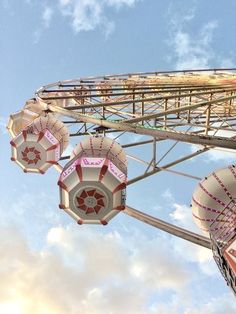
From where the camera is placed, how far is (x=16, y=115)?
22797mm

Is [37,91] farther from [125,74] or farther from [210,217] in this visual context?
[210,217]

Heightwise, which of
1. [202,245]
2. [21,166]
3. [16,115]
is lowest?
[202,245]

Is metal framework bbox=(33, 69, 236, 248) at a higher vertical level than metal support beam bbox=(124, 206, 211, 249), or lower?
higher

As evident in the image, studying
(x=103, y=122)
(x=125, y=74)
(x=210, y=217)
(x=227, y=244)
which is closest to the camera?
(x=227, y=244)

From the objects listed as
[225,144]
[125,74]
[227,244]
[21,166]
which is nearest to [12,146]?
[21,166]

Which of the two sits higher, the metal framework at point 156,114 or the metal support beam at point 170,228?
the metal framework at point 156,114

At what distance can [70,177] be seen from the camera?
13.1 metres

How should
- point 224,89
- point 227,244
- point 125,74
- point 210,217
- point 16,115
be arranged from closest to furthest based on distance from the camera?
point 227,244
point 210,217
point 224,89
point 16,115
point 125,74

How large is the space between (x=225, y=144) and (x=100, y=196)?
401 cm

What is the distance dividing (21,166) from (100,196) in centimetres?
733

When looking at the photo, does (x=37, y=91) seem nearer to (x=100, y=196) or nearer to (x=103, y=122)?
(x=103, y=122)

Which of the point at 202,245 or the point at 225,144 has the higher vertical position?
the point at 225,144

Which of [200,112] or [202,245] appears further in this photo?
[200,112]

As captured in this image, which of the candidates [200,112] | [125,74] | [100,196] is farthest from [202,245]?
[125,74]
